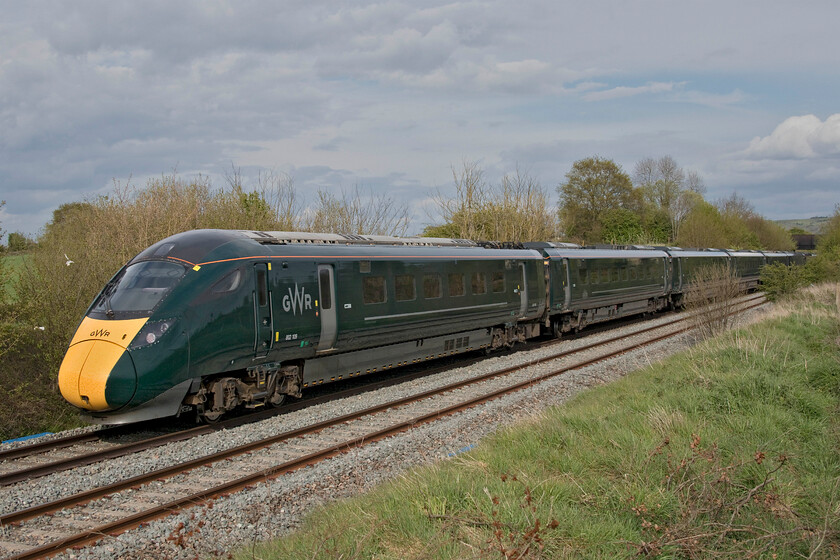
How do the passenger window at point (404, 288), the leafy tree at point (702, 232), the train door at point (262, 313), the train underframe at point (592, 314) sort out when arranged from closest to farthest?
the train door at point (262, 313) → the passenger window at point (404, 288) → the train underframe at point (592, 314) → the leafy tree at point (702, 232)

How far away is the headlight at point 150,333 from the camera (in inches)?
358

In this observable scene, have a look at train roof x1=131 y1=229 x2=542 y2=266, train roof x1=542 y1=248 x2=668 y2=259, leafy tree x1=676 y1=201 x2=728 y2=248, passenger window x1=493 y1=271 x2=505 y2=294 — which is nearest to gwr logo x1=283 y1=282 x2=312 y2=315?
train roof x1=131 y1=229 x2=542 y2=266

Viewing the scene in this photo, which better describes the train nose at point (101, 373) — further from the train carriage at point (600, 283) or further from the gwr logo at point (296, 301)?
the train carriage at point (600, 283)

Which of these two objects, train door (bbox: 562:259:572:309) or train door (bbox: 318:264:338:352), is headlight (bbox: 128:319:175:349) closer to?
train door (bbox: 318:264:338:352)

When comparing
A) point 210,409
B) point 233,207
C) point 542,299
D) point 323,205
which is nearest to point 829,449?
point 210,409

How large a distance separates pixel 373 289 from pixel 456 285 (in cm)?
302

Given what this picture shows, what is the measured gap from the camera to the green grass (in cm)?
507

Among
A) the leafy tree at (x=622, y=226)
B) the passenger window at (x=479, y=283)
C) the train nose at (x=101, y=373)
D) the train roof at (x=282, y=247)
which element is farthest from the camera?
the leafy tree at (x=622, y=226)

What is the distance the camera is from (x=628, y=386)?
39.7 ft

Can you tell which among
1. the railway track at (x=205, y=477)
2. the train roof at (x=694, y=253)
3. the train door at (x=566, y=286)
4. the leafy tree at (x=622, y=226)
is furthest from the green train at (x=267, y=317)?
the leafy tree at (x=622, y=226)

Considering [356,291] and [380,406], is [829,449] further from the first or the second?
[356,291]

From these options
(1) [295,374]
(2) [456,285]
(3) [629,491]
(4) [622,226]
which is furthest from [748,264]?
(3) [629,491]

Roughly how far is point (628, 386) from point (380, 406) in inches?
188

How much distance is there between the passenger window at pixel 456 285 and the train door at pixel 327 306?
3.90 metres
